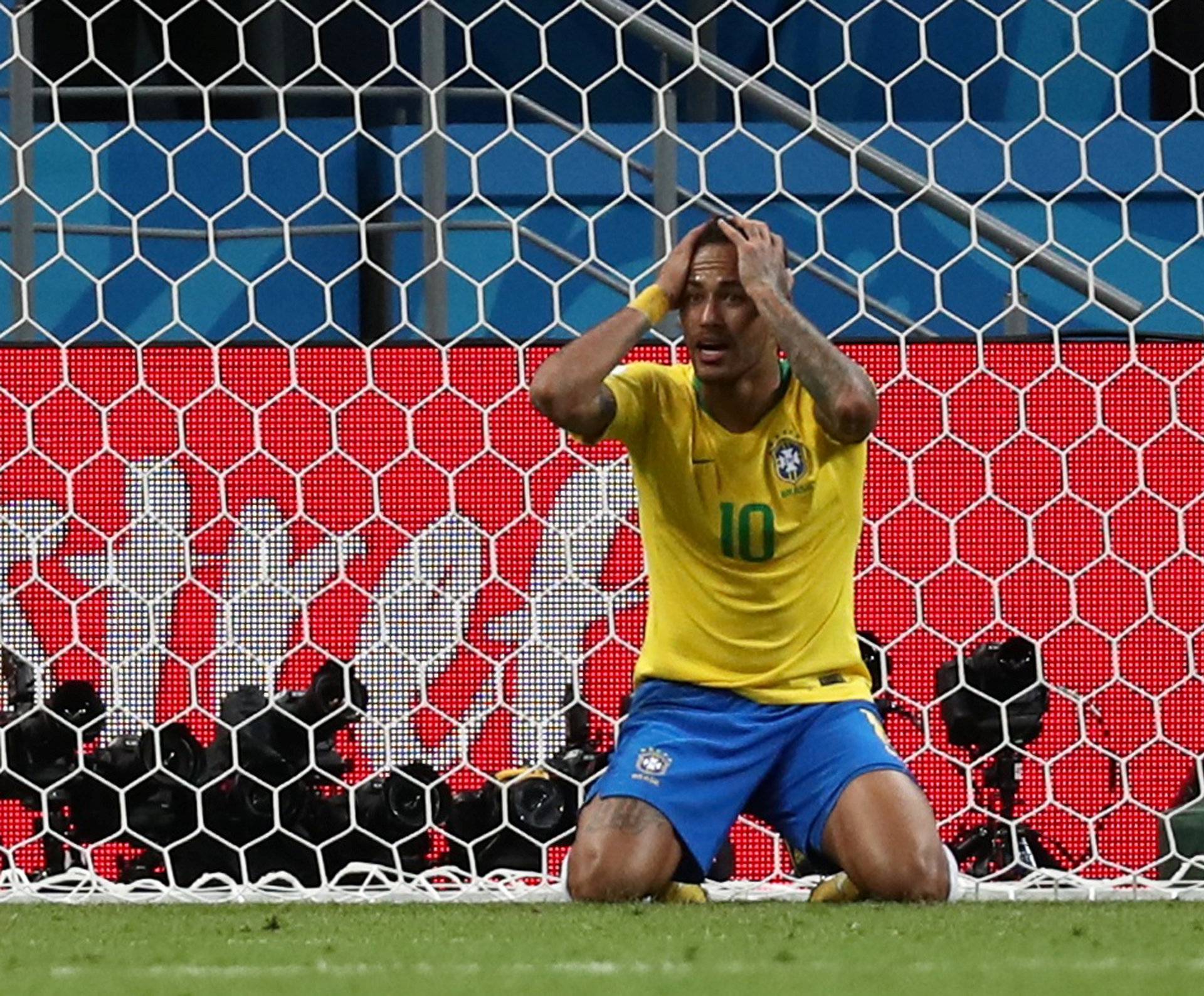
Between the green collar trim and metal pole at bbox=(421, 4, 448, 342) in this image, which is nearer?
the green collar trim

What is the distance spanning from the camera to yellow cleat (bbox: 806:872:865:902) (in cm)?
373

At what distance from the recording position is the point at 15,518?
4.72 m

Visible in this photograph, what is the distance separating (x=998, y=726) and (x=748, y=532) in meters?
1.01

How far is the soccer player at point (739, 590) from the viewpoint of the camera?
3.69 metres

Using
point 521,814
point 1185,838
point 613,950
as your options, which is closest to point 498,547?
point 521,814

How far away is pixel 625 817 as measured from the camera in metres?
3.73

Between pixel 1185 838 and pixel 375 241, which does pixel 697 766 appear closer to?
pixel 1185 838

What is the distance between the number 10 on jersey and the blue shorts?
23 cm

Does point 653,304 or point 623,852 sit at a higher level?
point 653,304

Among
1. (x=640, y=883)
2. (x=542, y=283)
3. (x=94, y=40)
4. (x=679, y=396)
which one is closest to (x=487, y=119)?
(x=542, y=283)

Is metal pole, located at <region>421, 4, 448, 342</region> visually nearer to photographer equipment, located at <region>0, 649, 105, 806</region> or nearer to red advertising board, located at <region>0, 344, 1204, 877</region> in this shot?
red advertising board, located at <region>0, 344, 1204, 877</region>

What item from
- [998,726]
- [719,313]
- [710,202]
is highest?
[710,202]

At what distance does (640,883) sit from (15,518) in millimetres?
1717

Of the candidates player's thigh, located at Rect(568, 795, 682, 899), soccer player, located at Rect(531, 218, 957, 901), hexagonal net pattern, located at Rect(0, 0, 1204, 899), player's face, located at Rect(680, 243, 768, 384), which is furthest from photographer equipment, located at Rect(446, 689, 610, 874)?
player's face, located at Rect(680, 243, 768, 384)
